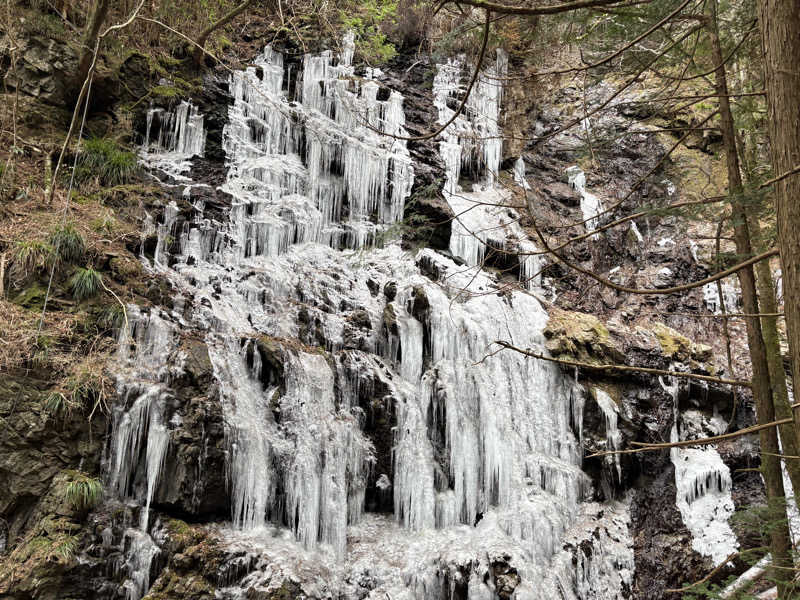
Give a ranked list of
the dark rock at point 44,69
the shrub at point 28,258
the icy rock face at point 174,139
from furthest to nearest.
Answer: the icy rock face at point 174,139 < the dark rock at point 44,69 < the shrub at point 28,258

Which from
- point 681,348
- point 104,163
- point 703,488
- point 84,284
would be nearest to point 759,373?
point 703,488

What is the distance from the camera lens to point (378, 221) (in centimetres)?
1101

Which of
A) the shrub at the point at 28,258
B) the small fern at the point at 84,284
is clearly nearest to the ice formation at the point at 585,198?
the small fern at the point at 84,284

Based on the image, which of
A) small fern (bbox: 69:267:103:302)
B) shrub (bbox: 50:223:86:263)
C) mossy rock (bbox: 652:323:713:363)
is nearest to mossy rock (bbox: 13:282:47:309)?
small fern (bbox: 69:267:103:302)

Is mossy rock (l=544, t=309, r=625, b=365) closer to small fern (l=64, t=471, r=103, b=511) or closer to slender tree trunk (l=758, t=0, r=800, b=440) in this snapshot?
small fern (l=64, t=471, r=103, b=511)

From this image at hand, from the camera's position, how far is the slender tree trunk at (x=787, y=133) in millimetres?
1648

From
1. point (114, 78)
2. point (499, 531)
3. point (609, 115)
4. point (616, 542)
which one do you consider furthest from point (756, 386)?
point (609, 115)

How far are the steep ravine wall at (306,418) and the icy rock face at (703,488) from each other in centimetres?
14

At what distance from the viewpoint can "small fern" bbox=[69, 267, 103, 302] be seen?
19.7 feet

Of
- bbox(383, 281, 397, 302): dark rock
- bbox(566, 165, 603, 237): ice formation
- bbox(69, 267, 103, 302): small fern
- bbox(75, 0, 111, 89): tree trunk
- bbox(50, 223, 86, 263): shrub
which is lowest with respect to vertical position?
bbox(69, 267, 103, 302): small fern

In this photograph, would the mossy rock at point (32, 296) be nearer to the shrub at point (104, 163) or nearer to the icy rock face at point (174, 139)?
the shrub at point (104, 163)

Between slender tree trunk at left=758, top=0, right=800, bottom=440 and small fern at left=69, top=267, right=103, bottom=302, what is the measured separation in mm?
6443

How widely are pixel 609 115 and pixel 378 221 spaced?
730cm

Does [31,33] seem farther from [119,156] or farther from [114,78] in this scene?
[119,156]
